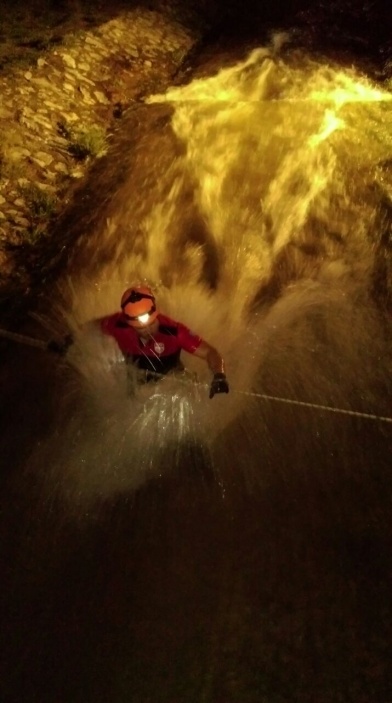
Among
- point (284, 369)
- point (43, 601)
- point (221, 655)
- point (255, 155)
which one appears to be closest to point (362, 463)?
point (284, 369)

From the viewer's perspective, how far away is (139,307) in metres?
3.63

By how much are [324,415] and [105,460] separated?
1908 millimetres

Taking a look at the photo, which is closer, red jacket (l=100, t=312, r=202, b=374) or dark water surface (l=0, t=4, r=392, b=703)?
dark water surface (l=0, t=4, r=392, b=703)

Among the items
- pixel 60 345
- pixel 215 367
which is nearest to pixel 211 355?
pixel 215 367

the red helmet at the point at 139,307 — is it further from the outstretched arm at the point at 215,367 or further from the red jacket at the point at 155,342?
the outstretched arm at the point at 215,367

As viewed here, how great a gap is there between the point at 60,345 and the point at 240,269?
2.23 meters

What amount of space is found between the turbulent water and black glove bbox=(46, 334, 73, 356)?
0.13 meters

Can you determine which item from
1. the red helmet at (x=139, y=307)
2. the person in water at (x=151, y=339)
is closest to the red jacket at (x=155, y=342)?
the person in water at (x=151, y=339)

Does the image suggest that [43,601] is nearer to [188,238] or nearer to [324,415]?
[324,415]

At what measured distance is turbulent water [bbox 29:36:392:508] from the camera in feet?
13.8

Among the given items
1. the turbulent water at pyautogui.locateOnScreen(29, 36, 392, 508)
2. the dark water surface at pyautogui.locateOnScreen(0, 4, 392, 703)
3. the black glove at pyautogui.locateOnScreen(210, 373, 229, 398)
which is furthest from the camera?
the turbulent water at pyautogui.locateOnScreen(29, 36, 392, 508)

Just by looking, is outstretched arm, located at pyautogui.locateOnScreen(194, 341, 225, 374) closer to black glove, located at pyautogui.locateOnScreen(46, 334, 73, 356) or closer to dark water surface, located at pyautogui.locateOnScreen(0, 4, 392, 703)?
dark water surface, located at pyautogui.locateOnScreen(0, 4, 392, 703)

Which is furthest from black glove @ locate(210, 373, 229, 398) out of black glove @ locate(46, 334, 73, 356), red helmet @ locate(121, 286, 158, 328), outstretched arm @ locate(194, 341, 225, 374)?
black glove @ locate(46, 334, 73, 356)

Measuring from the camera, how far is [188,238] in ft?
18.9
